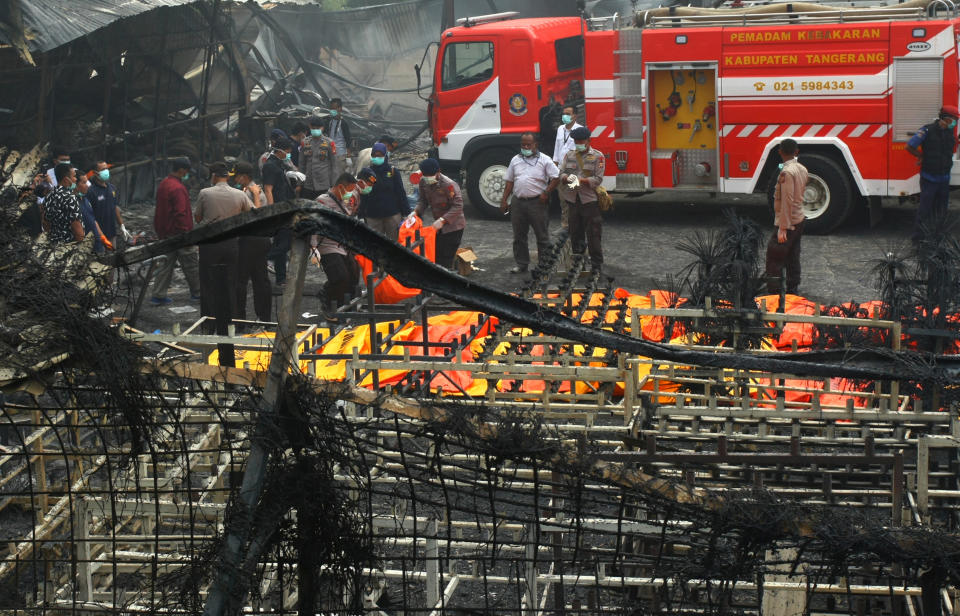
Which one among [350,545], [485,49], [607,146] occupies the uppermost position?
[485,49]

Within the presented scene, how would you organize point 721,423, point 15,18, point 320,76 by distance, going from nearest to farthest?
point 721,423
point 15,18
point 320,76

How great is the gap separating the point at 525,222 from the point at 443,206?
1151mm

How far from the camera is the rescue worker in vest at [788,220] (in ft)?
37.0

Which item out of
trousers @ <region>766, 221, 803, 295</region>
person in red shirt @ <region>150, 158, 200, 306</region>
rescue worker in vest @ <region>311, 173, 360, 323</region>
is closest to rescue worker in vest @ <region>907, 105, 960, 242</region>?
trousers @ <region>766, 221, 803, 295</region>

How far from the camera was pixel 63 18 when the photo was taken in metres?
14.3

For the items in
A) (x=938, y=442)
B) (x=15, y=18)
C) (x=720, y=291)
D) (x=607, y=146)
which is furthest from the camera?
(x=607, y=146)

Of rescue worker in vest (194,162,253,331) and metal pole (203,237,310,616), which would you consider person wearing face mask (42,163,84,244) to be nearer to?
rescue worker in vest (194,162,253,331)

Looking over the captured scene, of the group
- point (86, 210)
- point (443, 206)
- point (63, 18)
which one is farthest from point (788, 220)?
point (63, 18)

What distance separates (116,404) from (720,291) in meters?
5.83

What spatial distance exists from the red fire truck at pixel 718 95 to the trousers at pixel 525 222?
251cm

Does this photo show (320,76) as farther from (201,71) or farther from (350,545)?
(350,545)

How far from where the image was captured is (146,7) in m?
16.0

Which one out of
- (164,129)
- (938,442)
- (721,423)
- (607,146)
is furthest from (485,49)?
(938,442)

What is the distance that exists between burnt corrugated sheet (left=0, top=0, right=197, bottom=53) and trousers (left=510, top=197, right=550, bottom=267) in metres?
5.94
